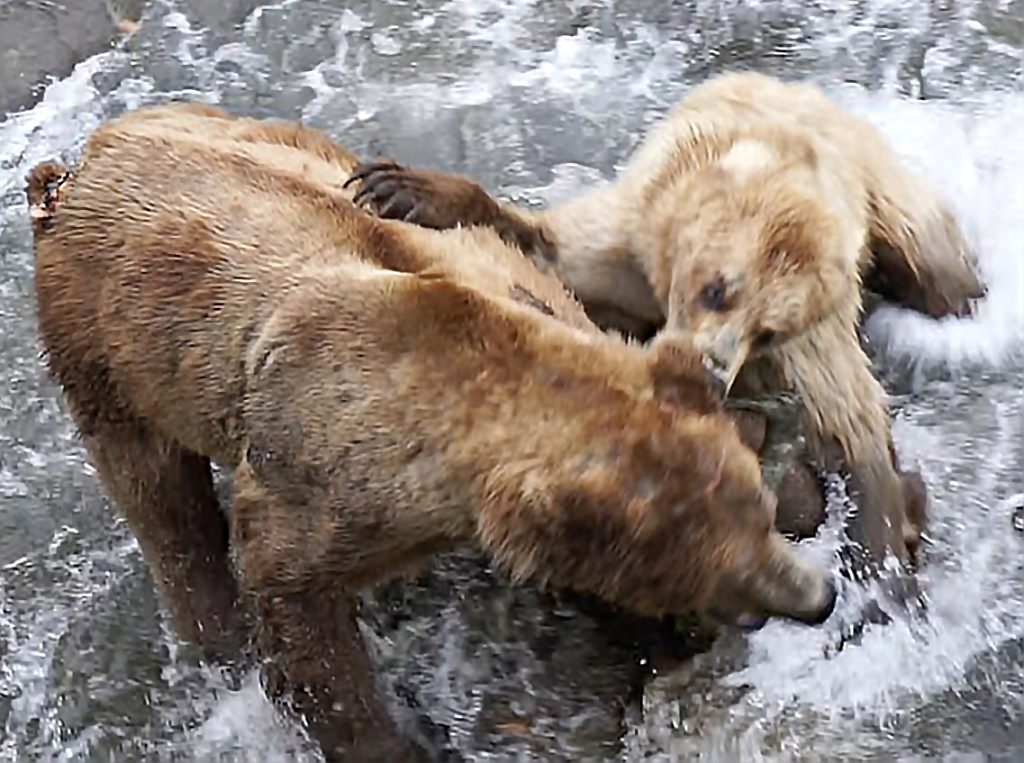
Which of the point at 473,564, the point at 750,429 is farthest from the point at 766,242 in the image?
the point at 473,564

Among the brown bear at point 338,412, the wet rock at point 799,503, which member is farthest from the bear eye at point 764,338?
the brown bear at point 338,412

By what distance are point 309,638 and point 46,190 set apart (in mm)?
1478

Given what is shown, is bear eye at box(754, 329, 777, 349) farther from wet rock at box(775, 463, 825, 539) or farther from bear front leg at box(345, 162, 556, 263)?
bear front leg at box(345, 162, 556, 263)

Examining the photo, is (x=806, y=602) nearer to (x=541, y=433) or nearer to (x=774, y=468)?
(x=541, y=433)

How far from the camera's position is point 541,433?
12.0 ft

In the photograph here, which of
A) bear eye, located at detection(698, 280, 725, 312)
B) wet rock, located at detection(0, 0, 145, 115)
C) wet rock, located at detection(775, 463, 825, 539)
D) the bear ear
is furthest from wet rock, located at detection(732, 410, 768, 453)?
wet rock, located at detection(0, 0, 145, 115)

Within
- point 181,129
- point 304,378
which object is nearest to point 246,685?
point 304,378

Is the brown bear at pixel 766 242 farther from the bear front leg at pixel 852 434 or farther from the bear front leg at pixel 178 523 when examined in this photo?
the bear front leg at pixel 178 523

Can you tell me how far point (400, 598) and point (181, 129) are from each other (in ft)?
4.56

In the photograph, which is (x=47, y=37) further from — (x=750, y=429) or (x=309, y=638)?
(x=750, y=429)

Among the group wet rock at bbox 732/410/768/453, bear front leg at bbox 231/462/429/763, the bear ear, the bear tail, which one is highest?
the bear ear

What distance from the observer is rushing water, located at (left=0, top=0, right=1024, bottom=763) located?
186 inches

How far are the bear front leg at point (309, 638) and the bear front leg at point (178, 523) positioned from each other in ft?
1.48

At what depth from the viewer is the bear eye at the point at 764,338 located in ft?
15.1
